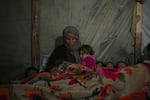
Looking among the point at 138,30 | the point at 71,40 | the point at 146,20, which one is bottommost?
the point at 71,40

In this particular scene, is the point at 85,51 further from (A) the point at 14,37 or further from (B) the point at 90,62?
(A) the point at 14,37

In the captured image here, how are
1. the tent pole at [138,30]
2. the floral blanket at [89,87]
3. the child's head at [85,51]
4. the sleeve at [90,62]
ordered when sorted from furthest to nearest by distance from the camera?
the tent pole at [138,30]
the child's head at [85,51]
the sleeve at [90,62]
the floral blanket at [89,87]

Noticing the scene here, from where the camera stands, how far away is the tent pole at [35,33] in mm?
4551

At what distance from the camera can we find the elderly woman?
4.34 meters

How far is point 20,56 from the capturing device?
460 cm

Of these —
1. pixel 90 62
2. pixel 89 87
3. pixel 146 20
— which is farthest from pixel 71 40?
pixel 89 87

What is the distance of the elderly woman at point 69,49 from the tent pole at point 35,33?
25cm

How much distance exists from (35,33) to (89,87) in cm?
232

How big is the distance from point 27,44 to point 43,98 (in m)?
2.36

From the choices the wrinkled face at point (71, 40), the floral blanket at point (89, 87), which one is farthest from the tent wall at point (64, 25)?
the floral blanket at point (89, 87)

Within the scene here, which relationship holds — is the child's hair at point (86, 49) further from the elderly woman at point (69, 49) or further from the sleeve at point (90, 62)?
the sleeve at point (90, 62)

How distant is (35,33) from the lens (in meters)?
4.58

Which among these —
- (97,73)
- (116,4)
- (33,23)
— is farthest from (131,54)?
(97,73)

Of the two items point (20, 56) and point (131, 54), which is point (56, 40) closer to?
point (20, 56)
